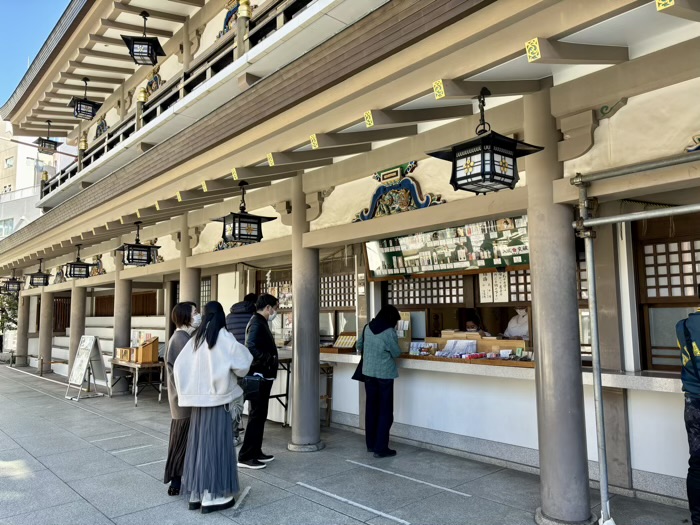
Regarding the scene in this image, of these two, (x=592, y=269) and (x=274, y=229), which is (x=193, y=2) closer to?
(x=274, y=229)

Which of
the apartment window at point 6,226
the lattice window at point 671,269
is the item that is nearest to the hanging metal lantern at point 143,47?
the lattice window at point 671,269

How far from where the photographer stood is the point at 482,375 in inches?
233

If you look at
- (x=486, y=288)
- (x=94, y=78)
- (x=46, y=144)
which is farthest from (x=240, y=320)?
(x=46, y=144)

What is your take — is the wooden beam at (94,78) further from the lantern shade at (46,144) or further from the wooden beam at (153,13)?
the lantern shade at (46,144)

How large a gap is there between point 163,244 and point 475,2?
920cm

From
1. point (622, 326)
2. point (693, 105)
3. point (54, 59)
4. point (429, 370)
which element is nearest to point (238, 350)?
point (429, 370)

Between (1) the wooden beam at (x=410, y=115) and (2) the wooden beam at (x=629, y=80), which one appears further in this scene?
(1) the wooden beam at (x=410, y=115)

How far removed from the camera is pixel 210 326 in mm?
4426

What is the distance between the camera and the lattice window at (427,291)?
22.4 ft

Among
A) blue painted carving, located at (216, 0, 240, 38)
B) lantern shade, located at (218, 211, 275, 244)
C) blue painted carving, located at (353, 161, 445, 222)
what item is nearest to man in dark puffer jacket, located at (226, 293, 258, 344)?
lantern shade, located at (218, 211, 275, 244)

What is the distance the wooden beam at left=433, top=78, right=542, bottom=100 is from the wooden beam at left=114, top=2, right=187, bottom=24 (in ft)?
24.5

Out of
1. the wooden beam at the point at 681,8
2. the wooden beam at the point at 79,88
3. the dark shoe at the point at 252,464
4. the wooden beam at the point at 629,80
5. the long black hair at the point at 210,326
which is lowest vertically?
the dark shoe at the point at 252,464

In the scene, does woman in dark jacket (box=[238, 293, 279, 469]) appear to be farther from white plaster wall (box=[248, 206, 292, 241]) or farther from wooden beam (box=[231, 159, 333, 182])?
white plaster wall (box=[248, 206, 292, 241])

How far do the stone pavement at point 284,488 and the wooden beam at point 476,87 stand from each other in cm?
340
